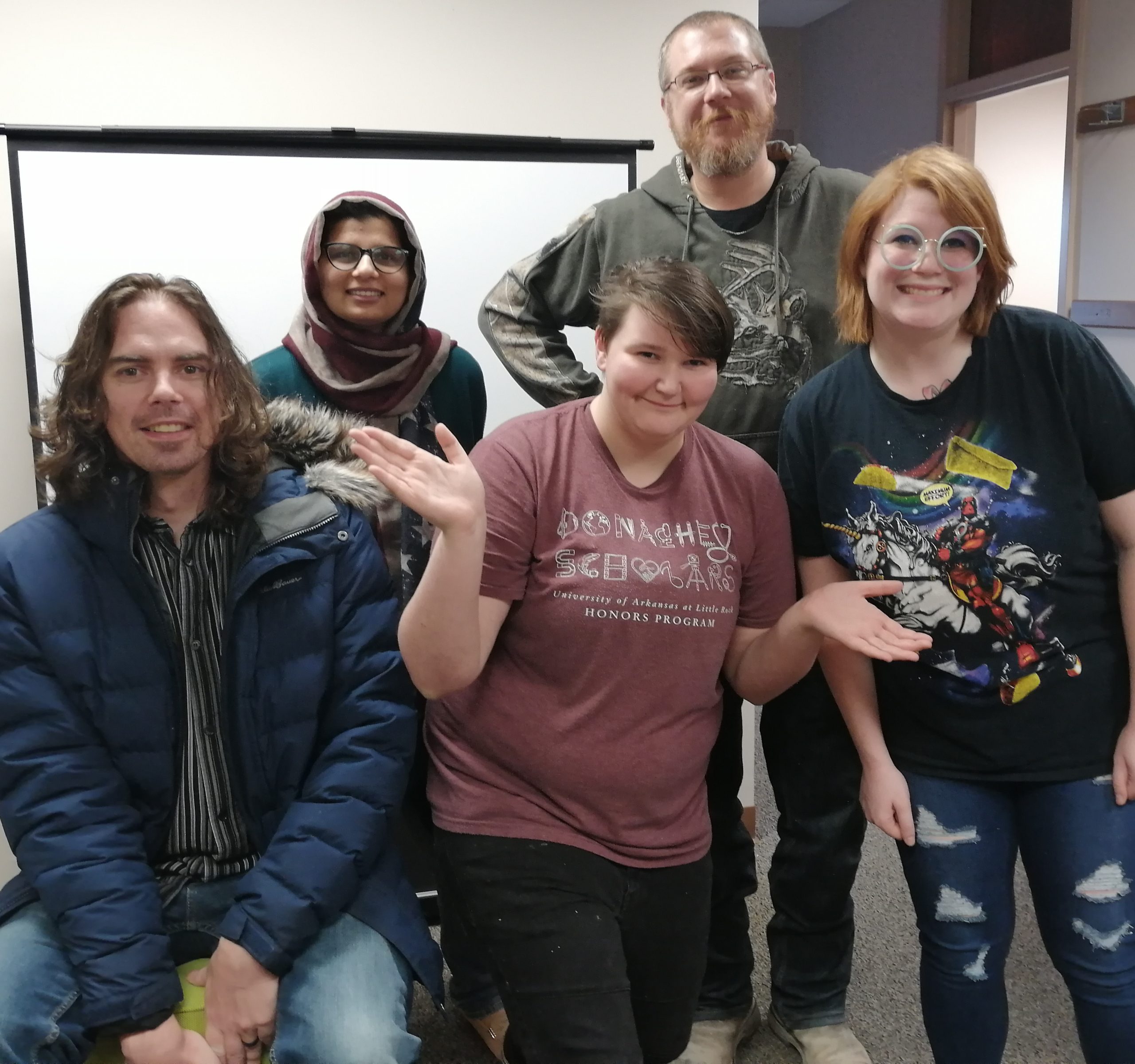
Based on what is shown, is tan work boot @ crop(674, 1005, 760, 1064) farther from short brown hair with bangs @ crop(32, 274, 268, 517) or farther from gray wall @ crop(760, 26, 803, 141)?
gray wall @ crop(760, 26, 803, 141)

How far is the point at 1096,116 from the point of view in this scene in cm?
411

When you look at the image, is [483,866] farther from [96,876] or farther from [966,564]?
[966,564]

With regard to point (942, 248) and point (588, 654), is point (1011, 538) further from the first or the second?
point (588, 654)

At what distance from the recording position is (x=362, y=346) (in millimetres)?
1746

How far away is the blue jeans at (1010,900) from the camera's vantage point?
1.32 m

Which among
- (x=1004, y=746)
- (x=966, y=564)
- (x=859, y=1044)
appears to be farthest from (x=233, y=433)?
(x=859, y=1044)

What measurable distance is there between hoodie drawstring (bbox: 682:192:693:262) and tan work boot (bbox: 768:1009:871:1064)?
142 centimetres

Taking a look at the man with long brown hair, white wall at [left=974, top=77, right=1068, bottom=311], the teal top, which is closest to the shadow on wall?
white wall at [left=974, top=77, right=1068, bottom=311]

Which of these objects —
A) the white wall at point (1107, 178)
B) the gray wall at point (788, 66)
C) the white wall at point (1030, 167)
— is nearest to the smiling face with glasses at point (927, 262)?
the white wall at point (1107, 178)

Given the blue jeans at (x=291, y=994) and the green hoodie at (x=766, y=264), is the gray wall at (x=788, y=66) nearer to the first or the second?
the green hoodie at (x=766, y=264)

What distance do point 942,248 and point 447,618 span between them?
816 millimetres

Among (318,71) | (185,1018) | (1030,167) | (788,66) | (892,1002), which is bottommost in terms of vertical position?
(892,1002)

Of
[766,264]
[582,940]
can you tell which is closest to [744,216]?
[766,264]

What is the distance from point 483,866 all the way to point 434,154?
1.67 meters
